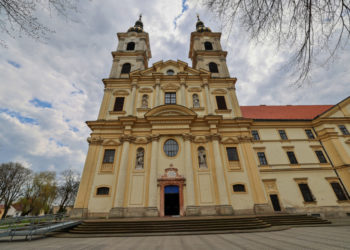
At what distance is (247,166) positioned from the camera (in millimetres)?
13828

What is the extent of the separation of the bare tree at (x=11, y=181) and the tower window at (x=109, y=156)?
24798 millimetres

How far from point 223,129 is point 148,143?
7.49 m

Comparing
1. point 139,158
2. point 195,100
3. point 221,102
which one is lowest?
point 139,158

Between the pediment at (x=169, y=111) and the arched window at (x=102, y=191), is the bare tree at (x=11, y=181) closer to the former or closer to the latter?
the arched window at (x=102, y=191)

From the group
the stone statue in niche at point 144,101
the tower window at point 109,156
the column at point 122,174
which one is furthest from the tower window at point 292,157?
the tower window at point 109,156

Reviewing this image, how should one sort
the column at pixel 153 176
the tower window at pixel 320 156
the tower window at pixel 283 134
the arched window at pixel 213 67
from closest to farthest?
the column at pixel 153 176, the tower window at pixel 320 156, the tower window at pixel 283 134, the arched window at pixel 213 67

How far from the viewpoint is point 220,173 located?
1299 cm

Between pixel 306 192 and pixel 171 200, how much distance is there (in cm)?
1272

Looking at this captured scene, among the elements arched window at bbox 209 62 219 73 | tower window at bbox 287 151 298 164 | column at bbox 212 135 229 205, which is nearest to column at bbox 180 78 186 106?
arched window at bbox 209 62 219 73

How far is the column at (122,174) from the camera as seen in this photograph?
1208 cm

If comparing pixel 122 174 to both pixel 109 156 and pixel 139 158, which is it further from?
pixel 109 156

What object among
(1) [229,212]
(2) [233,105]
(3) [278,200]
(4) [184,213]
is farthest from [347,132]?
(4) [184,213]

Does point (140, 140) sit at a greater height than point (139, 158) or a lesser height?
greater

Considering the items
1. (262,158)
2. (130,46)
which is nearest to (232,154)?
(262,158)
